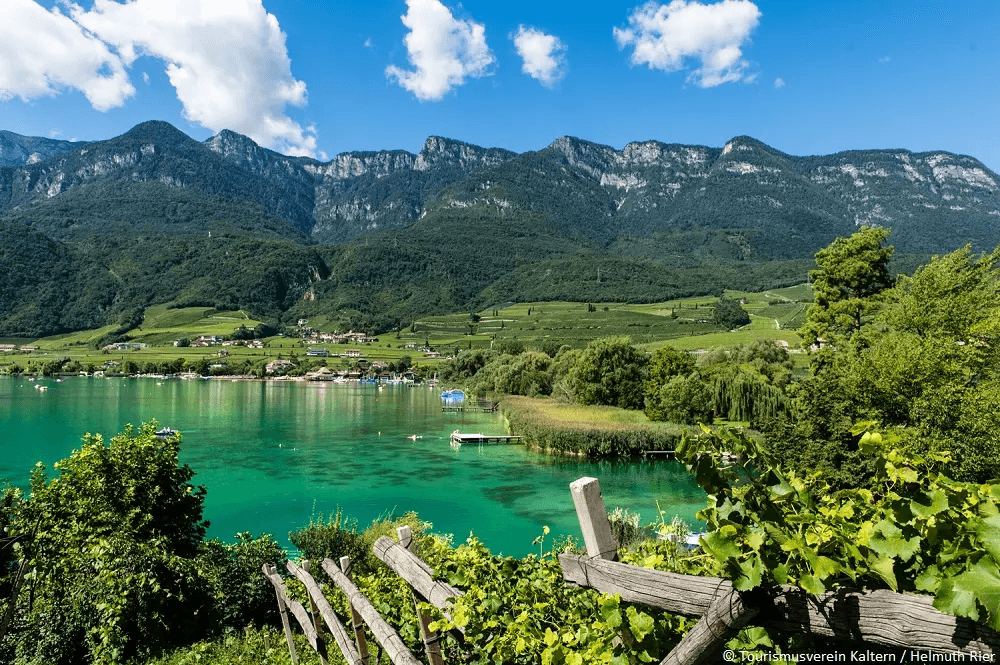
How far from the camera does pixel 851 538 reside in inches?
73.6

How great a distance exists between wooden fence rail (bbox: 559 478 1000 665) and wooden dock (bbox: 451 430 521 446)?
42.4 m

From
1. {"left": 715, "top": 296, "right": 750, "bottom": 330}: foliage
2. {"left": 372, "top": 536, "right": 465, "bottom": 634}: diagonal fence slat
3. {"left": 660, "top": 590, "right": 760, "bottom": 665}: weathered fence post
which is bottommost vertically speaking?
{"left": 372, "top": 536, "right": 465, "bottom": 634}: diagonal fence slat

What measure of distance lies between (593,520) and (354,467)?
3629 centimetres

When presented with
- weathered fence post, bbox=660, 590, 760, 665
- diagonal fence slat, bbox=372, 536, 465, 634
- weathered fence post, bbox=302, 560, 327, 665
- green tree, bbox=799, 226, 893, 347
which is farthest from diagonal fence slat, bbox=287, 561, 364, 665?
green tree, bbox=799, 226, 893, 347

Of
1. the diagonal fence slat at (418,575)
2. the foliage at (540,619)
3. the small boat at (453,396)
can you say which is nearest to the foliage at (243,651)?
the diagonal fence slat at (418,575)

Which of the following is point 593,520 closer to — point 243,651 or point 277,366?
point 243,651

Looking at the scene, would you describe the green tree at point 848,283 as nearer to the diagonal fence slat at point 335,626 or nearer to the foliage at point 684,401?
the foliage at point 684,401

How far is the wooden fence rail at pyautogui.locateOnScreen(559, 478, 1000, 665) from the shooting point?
5.10 ft

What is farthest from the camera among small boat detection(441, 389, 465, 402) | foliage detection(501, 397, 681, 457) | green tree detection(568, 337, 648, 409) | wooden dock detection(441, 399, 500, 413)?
small boat detection(441, 389, 465, 402)

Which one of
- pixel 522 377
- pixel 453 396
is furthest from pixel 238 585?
pixel 453 396

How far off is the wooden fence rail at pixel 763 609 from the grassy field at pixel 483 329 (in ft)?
256

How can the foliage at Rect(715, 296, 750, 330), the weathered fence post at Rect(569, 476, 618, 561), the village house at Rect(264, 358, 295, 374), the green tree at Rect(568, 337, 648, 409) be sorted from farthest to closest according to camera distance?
the village house at Rect(264, 358, 295, 374)
the foliage at Rect(715, 296, 750, 330)
the green tree at Rect(568, 337, 648, 409)
the weathered fence post at Rect(569, 476, 618, 561)

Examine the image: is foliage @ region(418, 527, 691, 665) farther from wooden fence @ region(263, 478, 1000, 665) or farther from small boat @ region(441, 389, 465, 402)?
small boat @ region(441, 389, 465, 402)

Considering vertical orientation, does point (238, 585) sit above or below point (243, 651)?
above
